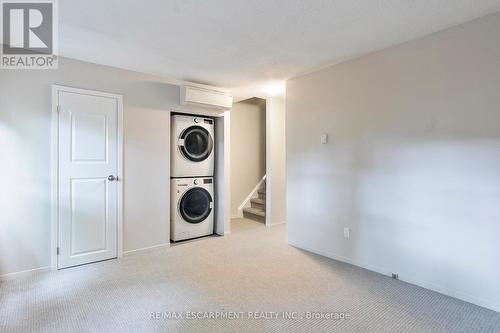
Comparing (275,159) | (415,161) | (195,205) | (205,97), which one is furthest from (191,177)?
(415,161)

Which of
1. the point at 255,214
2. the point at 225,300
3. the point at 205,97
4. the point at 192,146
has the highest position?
the point at 205,97

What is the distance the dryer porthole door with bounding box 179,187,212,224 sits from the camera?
414cm

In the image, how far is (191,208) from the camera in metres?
4.25

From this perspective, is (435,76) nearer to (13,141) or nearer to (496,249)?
(496,249)

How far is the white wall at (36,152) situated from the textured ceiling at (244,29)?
25 cm

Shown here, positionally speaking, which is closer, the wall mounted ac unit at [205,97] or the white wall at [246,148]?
the wall mounted ac unit at [205,97]

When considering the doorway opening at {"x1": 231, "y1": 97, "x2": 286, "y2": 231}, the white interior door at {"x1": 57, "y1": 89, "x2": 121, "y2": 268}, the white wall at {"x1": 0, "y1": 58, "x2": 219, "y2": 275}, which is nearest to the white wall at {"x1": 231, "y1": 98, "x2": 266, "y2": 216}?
the doorway opening at {"x1": 231, "y1": 97, "x2": 286, "y2": 231}

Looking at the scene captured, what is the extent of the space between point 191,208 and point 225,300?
2.05 metres

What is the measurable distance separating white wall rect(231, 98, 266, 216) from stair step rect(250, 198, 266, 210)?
0.72ft

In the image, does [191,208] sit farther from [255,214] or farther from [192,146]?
[255,214]

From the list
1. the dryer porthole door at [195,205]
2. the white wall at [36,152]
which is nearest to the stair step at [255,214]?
the dryer porthole door at [195,205]

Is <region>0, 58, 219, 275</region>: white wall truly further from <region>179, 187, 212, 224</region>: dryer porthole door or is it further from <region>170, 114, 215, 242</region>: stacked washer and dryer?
<region>179, 187, 212, 224</region>: dryer porthole door

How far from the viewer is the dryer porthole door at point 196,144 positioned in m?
4.12

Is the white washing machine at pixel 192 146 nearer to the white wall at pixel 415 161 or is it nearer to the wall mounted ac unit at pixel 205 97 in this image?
the wall mounted ac unit at pixel 205 97
